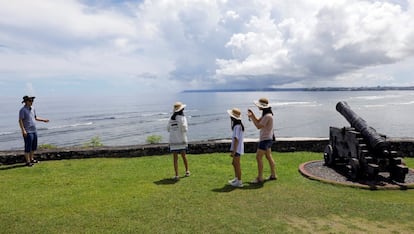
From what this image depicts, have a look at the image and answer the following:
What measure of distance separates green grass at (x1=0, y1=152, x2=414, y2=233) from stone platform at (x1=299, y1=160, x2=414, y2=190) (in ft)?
0.59

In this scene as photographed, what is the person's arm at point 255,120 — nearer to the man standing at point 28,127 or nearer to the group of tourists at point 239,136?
the group of tourists at point 239,136

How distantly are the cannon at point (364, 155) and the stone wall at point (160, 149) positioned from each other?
247 centimetres

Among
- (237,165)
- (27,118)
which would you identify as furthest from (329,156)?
(27,118)

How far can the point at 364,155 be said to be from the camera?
7625 mm

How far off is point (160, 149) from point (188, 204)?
5065mm

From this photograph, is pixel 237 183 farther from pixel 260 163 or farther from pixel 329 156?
pixel 329 156

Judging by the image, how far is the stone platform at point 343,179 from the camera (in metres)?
7.01

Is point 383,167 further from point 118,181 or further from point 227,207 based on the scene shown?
point 118,181

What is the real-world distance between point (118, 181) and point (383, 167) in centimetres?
554

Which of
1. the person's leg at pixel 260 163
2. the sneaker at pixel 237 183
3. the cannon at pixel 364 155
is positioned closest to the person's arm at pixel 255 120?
the person's leg at pixel 260 163

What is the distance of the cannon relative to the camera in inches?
291

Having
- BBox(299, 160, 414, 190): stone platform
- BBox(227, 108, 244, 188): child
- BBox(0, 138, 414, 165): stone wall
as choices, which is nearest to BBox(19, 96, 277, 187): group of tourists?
BBox(227, 108, 244, 188): child

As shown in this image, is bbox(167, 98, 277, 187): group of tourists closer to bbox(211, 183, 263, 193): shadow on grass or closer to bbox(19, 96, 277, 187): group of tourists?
bbox(19, 96, 277, 187): group of tourists

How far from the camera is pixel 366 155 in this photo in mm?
7633
